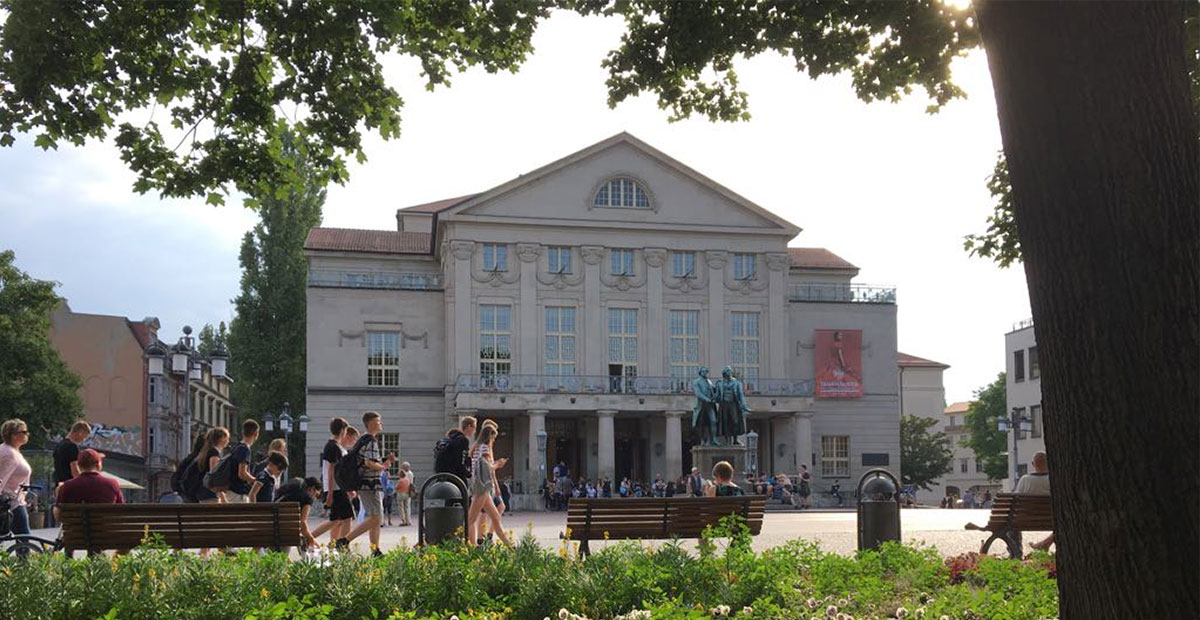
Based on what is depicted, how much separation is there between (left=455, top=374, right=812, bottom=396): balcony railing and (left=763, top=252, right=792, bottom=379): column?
969 mm

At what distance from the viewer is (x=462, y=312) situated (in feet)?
195

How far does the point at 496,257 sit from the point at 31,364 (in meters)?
21.6

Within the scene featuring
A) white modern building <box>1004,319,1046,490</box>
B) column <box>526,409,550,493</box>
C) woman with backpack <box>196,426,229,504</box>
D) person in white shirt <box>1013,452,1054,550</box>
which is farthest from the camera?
white modern building <box>1004,319,1046,490</box>

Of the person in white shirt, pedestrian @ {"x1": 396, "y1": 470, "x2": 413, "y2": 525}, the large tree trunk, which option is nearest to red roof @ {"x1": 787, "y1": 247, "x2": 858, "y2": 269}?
pedestrian @ {"x1": 396, "y1": 470, "x2": 413, "y2": 525}

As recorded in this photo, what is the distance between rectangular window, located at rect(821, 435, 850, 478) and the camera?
215 ft

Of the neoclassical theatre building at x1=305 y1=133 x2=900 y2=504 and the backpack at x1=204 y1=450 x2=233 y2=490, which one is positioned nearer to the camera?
the backpack at x1=204 y1=450 x2=233 y2=490

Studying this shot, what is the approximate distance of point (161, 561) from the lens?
28.0ft

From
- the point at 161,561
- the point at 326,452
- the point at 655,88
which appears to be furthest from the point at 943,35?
the point at 161,561

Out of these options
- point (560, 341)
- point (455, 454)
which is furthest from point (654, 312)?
point (455, 454)

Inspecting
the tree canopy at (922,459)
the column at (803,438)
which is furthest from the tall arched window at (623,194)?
the tree canopy at (922,459)

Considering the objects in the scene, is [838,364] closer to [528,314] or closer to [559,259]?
[559,259]

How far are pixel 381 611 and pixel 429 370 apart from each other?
53.9 metres

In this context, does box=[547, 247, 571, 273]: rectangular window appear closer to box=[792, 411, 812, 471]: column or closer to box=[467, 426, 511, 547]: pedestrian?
box=[792, 411, 812, 471]: column

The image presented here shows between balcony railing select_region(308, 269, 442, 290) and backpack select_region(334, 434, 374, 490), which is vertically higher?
balcony railing select_region(308, 269, 442, 290)
